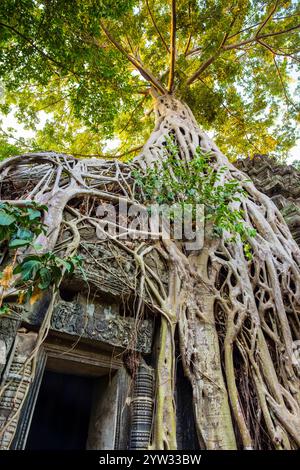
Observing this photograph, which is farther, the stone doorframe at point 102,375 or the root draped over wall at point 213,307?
the root draped over wall at point 213,307

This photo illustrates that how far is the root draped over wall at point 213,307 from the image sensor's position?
211 cm

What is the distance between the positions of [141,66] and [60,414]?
659cm

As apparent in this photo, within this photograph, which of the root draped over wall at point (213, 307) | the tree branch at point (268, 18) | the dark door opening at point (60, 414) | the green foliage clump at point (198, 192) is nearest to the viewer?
the root draped over wall at point (213, 307)

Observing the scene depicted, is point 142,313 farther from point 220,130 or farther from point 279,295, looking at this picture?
point 220,130

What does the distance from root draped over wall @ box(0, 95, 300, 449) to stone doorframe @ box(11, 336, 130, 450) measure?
0.89ft

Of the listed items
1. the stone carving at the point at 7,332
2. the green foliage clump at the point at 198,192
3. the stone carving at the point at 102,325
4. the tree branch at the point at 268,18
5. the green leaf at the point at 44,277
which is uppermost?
the tree branch at the point at 268,18

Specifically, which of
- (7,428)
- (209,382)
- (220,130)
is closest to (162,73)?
(220,130)

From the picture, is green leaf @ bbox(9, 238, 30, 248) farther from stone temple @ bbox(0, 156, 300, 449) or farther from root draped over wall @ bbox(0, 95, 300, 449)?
stone temple @ bbox(0, 156, 300, 449)

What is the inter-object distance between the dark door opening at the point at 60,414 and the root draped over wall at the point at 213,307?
1421 millimetres

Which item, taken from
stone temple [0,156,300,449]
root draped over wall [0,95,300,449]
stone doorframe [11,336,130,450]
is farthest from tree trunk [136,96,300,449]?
stone doorframe [11,336,130,450]

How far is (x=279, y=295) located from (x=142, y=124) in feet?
18.7

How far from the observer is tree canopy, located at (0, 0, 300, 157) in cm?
309

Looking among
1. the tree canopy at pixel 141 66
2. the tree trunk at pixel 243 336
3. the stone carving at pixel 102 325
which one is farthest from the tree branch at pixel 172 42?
the stone carving at pixel 102 325

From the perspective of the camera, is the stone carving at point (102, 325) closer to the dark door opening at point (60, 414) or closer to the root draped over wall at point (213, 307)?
the root draped over wall at point (213, 307)
